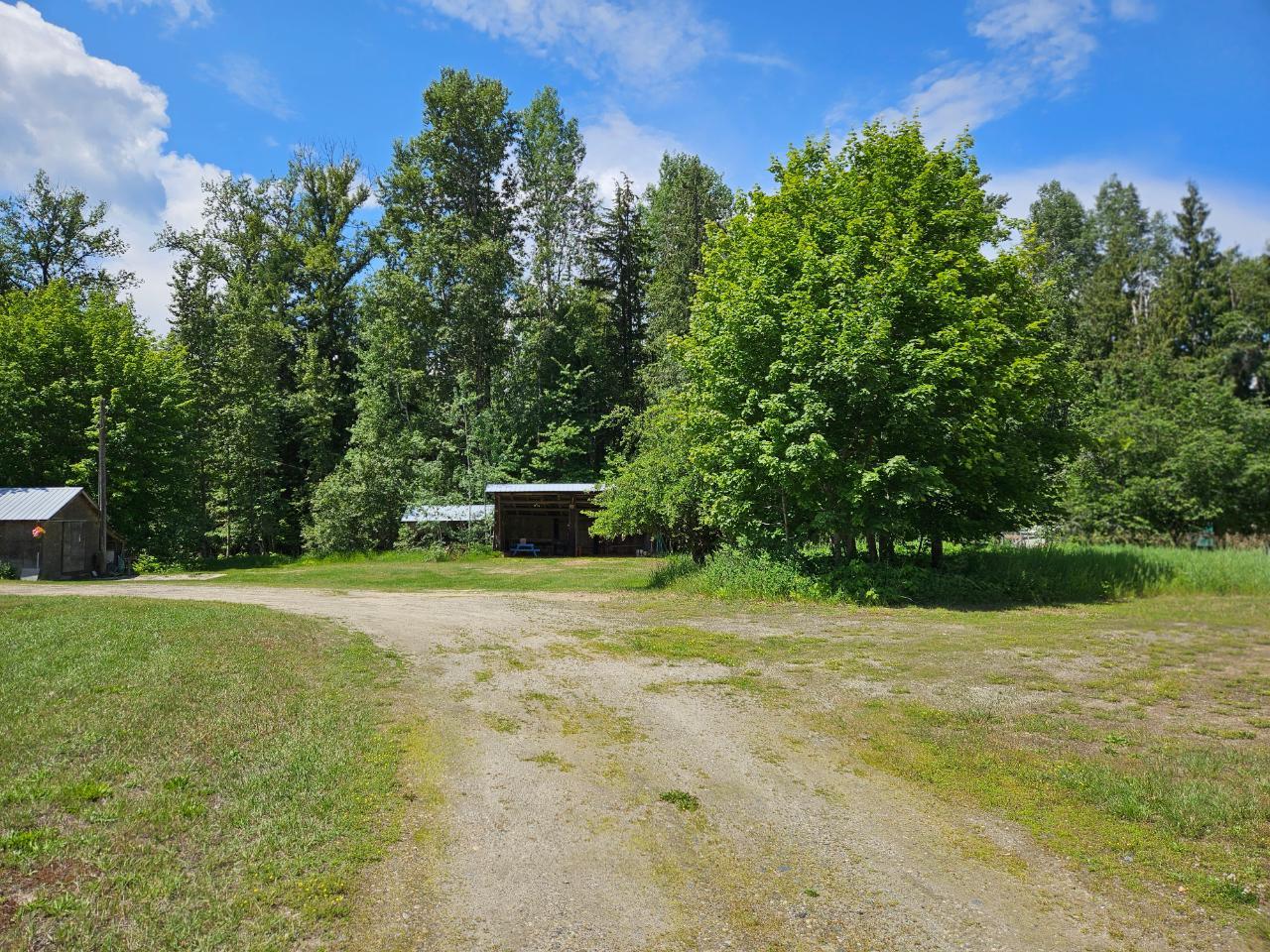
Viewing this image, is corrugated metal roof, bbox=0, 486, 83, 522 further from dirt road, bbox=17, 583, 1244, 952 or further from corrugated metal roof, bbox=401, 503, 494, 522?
dirt road, bbox=17, 583, 1244, 952

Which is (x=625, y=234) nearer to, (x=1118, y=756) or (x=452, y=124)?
(x=452, y=124)

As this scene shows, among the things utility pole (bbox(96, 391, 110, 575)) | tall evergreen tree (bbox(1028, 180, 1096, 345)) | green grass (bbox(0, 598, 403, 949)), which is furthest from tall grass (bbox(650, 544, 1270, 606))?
tall evergreen tree (bbox(1028, 180, 1096, 345))

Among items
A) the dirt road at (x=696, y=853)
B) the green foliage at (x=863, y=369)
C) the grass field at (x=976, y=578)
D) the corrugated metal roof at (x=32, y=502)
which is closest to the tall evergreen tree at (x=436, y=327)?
the corrugated metal roof at (x=32, y=502)

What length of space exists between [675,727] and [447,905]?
11.3 ft

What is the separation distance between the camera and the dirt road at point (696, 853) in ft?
12.1

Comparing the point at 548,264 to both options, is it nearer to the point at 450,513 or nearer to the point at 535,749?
the point at 450,513

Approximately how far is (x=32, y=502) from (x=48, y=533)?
1762 mm

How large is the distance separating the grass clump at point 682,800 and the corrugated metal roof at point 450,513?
105 ft

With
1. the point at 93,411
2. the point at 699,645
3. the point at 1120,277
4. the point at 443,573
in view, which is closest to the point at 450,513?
the point at 443,573

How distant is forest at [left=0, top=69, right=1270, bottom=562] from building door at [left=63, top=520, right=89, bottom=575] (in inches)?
197

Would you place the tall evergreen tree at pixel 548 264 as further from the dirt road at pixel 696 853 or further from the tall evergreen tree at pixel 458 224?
the dirt road at pixel 696 853

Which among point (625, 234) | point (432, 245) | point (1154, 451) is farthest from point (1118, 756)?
point (625, 234)

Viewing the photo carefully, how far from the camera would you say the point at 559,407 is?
1630 inches

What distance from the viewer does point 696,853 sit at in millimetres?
4539
